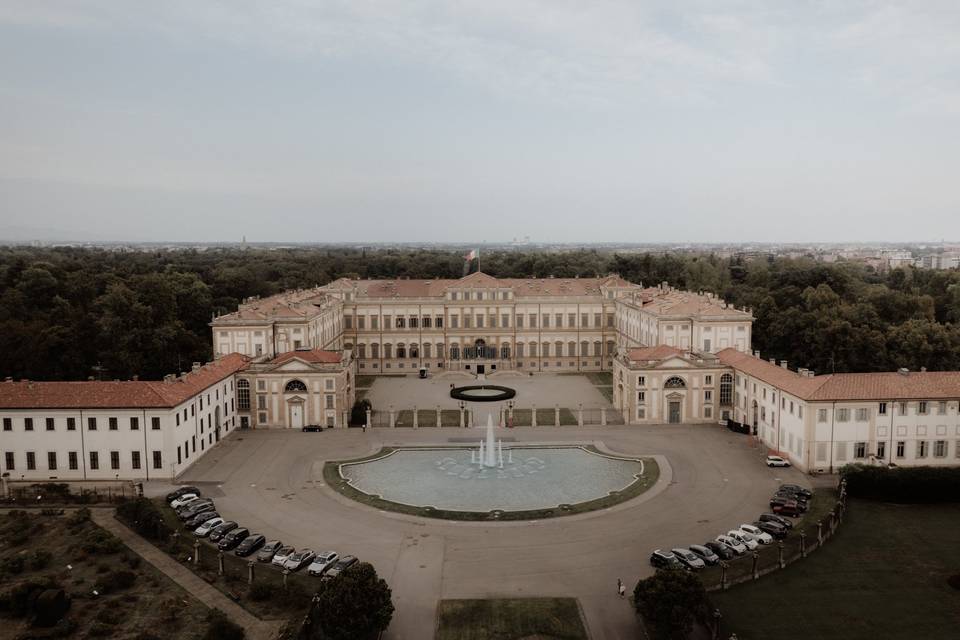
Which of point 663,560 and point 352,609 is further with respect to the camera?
point 663,560

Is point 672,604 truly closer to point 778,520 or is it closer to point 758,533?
point 758,533

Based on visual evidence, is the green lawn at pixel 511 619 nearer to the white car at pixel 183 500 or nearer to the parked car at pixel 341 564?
the parked car at pixel 341 564

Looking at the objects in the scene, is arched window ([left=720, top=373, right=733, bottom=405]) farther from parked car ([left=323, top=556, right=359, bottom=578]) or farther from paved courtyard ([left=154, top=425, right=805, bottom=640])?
parked car ([left=323, top=556, right=359, bottom=578])

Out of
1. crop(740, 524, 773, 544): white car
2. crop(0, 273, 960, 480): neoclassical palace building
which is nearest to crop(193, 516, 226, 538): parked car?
crop(0, 273, 960, 480): neoclassical palace building

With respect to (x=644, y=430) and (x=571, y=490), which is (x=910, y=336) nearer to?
(x=644, y=430)

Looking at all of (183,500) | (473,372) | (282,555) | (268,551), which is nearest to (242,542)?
(268,551)
